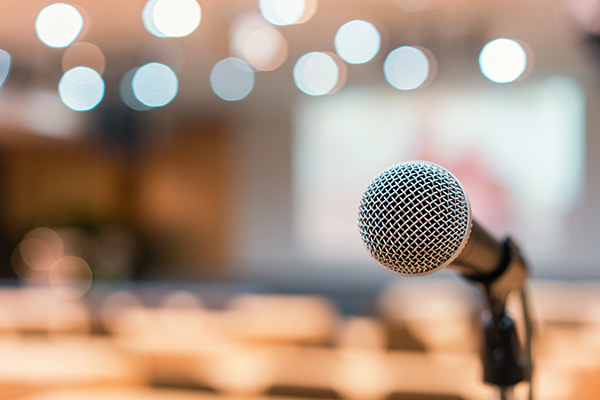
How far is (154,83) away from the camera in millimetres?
6914

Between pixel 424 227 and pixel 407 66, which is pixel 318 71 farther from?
pixel 424 227

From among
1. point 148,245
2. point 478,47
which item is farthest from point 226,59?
point 148,245

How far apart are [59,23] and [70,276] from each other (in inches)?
250

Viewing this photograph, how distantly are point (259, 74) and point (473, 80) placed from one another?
10.9 ft

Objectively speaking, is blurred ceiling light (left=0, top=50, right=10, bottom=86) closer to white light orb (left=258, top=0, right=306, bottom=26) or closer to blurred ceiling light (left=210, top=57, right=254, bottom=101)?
blurred ceiling light (left=210, top=57, right=254, bottom=101)

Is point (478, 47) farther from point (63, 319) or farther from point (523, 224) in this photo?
point (63, 319)

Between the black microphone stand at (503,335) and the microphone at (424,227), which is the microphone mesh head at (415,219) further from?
the black microphone stand at (503,335)

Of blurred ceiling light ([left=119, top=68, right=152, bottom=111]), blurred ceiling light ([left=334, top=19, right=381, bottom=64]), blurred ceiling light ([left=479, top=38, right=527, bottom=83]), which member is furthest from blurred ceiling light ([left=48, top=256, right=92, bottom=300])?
blurred ceiling light ([left=479, top=38, right=527, bottom=83])

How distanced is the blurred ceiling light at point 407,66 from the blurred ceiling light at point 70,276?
6188mm

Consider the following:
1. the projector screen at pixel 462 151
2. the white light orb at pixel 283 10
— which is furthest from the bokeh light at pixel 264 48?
the projector screen at pixel 462 151

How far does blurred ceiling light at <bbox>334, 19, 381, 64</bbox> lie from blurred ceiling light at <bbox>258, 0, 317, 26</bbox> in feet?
3.80

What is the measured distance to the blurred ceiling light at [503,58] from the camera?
5918 mm

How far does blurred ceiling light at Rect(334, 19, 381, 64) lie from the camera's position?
551 centimetres

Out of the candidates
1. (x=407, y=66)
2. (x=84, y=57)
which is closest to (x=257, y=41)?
(x=407, y=66)
